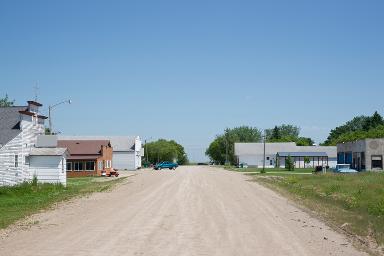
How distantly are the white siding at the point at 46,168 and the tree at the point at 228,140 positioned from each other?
125446 millimetres

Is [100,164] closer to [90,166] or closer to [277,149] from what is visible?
[90,166]

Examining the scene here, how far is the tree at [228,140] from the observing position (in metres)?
176

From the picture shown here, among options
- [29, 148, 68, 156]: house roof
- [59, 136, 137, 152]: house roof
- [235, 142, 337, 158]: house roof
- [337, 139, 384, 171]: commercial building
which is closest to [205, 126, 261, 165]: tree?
[235, 142, 337, 158]: house roof

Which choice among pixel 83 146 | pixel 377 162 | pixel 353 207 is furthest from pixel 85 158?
pixel 353 207

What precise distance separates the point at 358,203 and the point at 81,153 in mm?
58374

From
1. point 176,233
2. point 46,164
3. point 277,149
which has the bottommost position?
point 176,233

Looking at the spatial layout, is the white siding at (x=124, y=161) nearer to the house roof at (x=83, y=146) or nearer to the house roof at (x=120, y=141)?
the house roof at (x=120, y=141)

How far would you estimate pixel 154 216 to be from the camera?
20.9 m

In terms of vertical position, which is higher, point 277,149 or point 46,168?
point 277,149

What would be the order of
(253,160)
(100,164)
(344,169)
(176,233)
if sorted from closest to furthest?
(176,233), (344,169), (100,164), (253,160)

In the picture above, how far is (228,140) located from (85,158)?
10297 centimetres

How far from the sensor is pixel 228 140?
178750mm

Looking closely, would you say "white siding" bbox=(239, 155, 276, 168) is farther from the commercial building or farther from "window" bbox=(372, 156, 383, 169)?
"window" bbox=(372, 156, 383, 169)

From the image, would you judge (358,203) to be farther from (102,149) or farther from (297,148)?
(297,148)
